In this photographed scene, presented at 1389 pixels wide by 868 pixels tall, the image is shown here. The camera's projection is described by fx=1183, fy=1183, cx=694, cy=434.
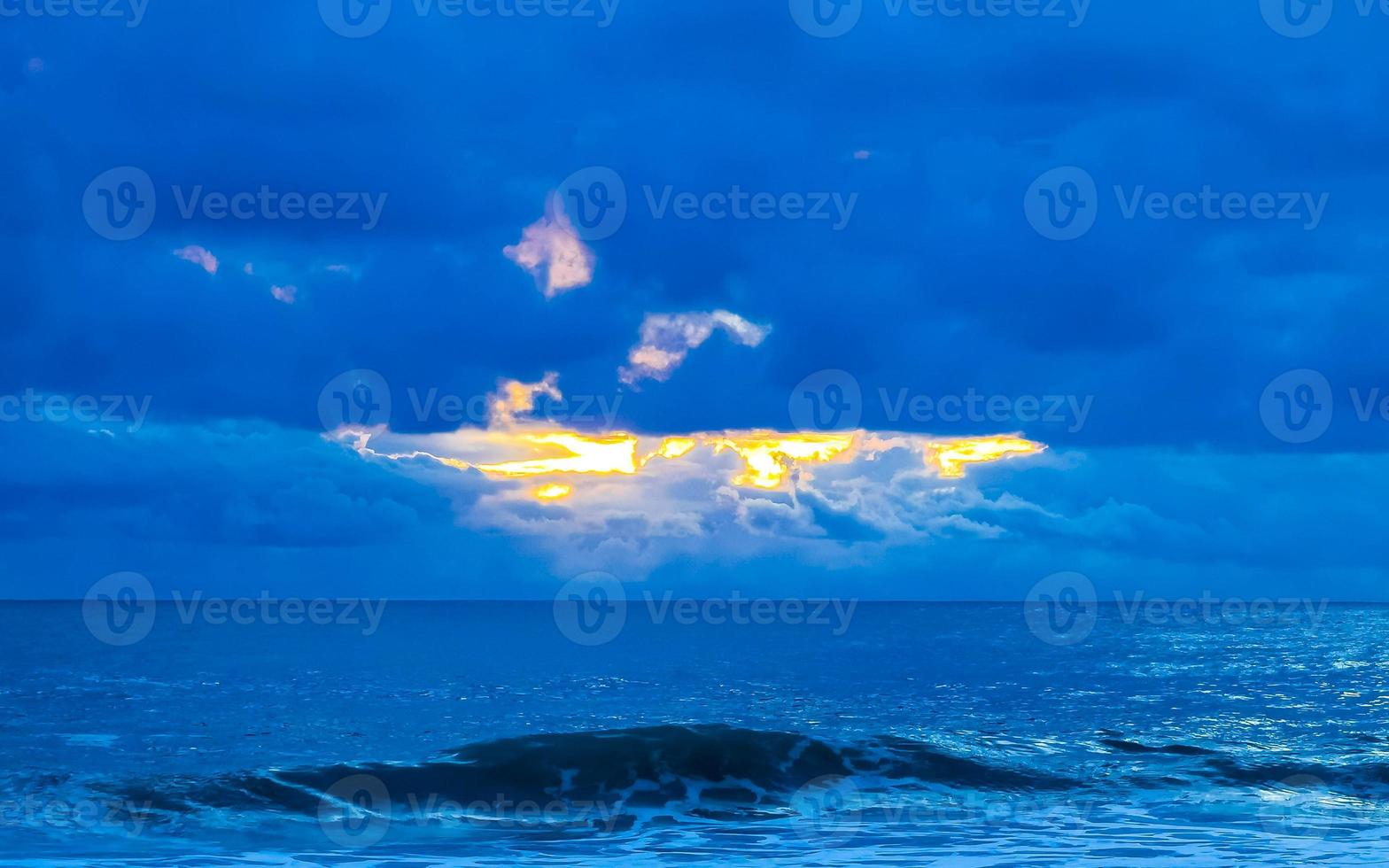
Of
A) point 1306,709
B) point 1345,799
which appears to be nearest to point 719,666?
point 1306,709

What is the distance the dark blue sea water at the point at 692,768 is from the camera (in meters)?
22.6

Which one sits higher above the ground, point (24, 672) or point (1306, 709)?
point (24, 672)

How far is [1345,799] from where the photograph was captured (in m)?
28.3

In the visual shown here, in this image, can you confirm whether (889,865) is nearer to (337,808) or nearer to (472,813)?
(472,813)

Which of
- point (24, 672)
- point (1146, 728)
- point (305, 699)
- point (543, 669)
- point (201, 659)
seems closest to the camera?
point (1146, 728)

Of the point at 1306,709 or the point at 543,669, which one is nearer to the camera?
the point at 1306,709

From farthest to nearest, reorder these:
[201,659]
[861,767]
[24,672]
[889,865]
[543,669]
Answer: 1. [201,659]
2. [543,669]
3. [24,672]
4. [861,767]
5. [889,865]

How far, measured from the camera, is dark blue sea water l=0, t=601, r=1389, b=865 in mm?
22641

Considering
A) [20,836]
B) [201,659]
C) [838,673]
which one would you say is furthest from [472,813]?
[201,659]

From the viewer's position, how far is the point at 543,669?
7350 centimetres

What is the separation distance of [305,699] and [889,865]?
1496 inches

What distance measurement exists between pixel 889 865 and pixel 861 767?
38.6 ft

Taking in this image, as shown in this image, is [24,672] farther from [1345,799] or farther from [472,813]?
[1345,799]

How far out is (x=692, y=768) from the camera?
31203 mm
